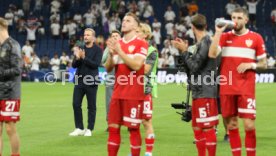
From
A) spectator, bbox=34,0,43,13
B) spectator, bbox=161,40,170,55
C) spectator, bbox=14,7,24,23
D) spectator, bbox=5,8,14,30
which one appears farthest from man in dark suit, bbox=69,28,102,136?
spectator, bbox=34,0,43,13

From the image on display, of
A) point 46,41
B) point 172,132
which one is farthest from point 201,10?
point 172,132

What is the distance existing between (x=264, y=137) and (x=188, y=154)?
119 inches

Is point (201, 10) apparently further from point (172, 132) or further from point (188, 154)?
point (188, 154)

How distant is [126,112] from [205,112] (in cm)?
134

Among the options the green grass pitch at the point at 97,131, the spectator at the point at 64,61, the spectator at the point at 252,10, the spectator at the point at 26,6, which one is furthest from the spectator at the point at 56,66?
the spectator at the point at 252,10

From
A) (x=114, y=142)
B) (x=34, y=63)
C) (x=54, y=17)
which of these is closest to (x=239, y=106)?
(x=114, y=142)

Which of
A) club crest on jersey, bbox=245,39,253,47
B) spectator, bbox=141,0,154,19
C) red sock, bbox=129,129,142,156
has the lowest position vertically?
red sock, bbox=129,129,142,156

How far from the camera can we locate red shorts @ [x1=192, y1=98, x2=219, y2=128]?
11195mm

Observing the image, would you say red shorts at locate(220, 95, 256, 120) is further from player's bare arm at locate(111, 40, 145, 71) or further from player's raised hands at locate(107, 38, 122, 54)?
player's raised hands at locate(107, 38, 122, 54)

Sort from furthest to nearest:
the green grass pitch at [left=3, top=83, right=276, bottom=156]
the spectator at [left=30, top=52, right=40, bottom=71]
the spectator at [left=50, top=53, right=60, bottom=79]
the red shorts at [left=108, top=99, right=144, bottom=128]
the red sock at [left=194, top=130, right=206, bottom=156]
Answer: the spectator at [left=30, top=52, right=40, bottom=71]
the spectator at [left=50, top=53, right=60, bottom=79]
the green grass pitch at [left=3, top=83, right=276, bottom=156]
the red sock at [left=194, top=130, right=206, bottom=156]
the red shorts at [left=108, top=99, right=144, bottom=128]

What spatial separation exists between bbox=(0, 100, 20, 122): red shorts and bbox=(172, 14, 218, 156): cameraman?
2.70 meters

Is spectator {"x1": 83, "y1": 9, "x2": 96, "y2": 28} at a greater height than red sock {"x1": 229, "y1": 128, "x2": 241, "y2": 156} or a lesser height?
greater

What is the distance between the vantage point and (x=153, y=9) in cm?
4591

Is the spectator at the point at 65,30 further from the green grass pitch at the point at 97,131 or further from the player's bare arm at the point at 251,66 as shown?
the player's bare arm at the point at 251,66
